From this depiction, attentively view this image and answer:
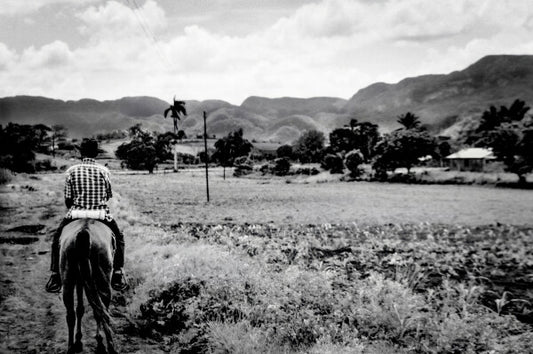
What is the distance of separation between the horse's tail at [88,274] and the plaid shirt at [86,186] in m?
0.49

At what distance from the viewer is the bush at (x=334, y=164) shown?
61912 millimetres

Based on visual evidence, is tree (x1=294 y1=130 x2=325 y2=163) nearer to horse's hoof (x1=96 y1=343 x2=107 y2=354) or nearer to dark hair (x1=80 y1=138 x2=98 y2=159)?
dark hair (x1=80 y1=138 x2=98 y2=159)

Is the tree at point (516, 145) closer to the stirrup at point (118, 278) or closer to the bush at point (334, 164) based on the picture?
the bush at point (334, 164)

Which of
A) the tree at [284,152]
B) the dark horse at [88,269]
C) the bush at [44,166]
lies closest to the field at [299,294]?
the dark horse at [88,269]

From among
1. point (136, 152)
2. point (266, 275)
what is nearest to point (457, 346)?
point (266, 275)

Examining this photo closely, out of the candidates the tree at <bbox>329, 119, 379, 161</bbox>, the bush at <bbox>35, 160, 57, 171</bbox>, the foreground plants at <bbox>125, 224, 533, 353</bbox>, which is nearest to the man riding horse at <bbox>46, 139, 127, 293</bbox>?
the foreground plants at <bbox>125, 224, 533, 353</bbox>

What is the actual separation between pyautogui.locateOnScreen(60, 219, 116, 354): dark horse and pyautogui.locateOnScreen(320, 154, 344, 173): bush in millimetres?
57482

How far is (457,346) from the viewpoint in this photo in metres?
5.79

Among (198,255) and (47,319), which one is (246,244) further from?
(47,319)

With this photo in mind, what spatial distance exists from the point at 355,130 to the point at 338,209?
6244 cm

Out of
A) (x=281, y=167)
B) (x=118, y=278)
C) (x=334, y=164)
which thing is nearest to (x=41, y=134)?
(x=281, y=167)

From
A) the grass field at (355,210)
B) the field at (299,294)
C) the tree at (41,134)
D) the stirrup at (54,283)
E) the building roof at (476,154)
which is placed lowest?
the grass field at (355,210)

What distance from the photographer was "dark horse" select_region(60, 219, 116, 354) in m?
5.13

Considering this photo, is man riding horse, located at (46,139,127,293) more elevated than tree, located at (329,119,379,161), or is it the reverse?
tree, located at (329,119,379,161)
